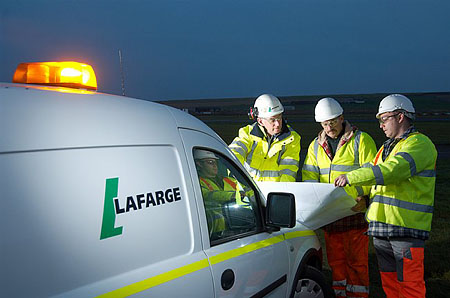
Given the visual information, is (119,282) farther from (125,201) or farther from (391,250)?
(391,250)

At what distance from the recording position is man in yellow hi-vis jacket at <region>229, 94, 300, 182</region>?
4699 millimetres

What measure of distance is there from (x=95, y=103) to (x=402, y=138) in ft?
9.88

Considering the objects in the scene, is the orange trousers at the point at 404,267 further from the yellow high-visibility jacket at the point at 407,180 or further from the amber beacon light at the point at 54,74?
the amber beacon light at the point at 54,74

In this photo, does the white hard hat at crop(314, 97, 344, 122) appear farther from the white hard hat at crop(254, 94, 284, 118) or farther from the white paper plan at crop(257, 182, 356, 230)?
the white paper plan at crop(257, 182, 356, 230)

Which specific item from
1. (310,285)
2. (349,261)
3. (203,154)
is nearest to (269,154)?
(349,261)

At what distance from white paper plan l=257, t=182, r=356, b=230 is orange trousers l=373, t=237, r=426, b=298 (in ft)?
1.79

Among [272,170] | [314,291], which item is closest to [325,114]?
[272,170]

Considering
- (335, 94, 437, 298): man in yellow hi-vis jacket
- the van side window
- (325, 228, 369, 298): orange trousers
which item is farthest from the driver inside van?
(325, 228, 369, 298): orange trousers

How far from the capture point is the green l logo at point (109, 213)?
1.59 m

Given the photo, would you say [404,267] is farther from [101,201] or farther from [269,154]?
[101,201]

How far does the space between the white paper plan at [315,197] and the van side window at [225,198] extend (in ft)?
4.01

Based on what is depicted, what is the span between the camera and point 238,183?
8.85 feet

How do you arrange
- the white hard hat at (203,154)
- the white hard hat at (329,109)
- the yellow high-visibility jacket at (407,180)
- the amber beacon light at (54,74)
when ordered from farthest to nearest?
the white hard hat at (329,109) < the yellow high-visibility jacket at (407,180) < the white hard hat at (203,154) < the amber beacon light at (54,74)

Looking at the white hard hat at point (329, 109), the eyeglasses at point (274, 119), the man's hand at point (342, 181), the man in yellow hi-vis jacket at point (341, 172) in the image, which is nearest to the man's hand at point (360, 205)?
the man in yellow hi-vis jacket at point (341, 172)
